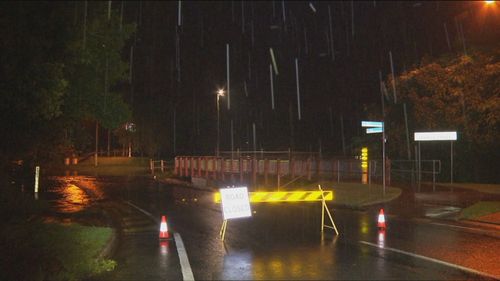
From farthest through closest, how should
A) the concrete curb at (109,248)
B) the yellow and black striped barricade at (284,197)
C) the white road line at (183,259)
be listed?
the yellow and black striped barricade at (284,197) → the concrete curb at (109,248) → the white road line at (183,259)

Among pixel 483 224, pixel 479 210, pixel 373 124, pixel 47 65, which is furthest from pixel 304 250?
pixel 373 124

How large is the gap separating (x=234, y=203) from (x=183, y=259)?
2896 millimetres

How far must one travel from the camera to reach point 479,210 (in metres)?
16.5

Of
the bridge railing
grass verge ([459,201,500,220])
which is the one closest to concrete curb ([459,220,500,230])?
grass verge ([459,201,500,220])

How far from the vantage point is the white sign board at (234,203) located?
40.3 ft

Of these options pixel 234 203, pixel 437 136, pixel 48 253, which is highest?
pixel 437 136

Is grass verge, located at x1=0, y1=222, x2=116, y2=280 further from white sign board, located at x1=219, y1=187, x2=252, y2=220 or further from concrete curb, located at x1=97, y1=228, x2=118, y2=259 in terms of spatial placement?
white sign board, located at x1=219, y1=187, x2=252, y2=220

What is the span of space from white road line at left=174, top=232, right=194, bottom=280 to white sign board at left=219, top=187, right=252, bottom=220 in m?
1.22

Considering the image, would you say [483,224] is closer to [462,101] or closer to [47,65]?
[47,65]

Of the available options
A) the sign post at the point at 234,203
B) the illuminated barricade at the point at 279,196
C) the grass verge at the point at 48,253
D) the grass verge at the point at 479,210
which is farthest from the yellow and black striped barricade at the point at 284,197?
the grass verge at the point at 479,210

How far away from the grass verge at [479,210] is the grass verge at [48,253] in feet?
33.1

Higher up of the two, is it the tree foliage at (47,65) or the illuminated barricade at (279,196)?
the tree foliage at (47,65)

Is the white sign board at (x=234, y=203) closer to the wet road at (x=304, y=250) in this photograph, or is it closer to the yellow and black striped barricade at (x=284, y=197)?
the yellow and black striped barricade at (x=284, y=197)

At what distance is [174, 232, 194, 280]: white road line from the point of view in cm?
838
